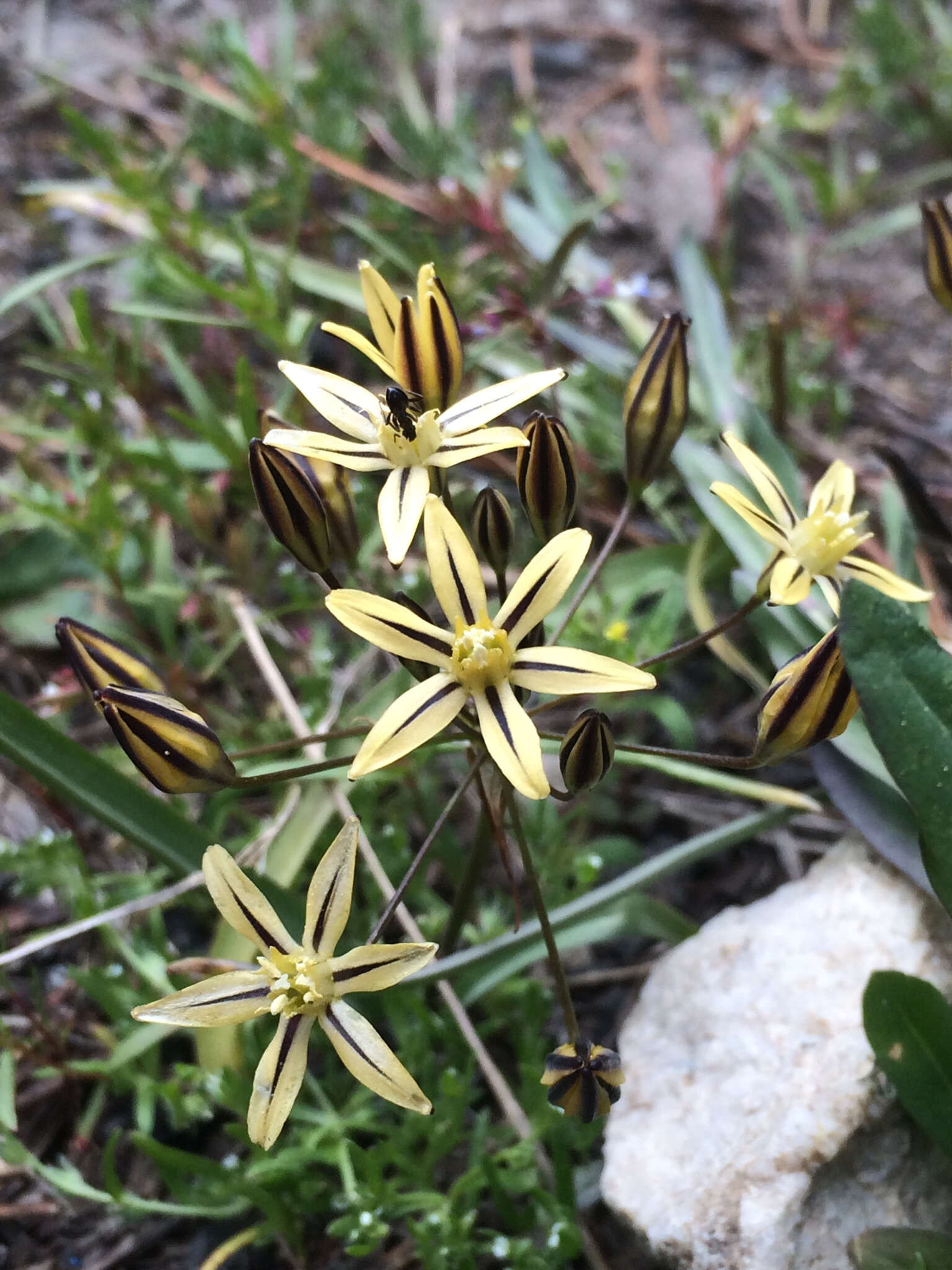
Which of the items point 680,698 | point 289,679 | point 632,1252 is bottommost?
point 632,1252

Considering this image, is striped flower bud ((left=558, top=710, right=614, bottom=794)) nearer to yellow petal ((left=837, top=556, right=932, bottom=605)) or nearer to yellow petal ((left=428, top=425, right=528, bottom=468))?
yellow petal ((left=428, top=425, right=528, bottom=468))

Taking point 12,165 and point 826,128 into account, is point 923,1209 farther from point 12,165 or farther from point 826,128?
point 12,165

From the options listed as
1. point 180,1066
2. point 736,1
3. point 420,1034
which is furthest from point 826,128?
point 180,1066

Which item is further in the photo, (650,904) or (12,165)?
(12,165)

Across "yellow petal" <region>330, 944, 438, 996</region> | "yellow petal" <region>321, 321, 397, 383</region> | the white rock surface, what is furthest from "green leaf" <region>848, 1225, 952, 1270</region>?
"yellow petal" <region>321, 321, 397, 383</region>

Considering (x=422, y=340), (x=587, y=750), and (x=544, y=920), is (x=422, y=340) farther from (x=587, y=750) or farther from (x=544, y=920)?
(x=544, y=920)

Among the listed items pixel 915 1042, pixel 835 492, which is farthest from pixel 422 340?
pixel 915 1042

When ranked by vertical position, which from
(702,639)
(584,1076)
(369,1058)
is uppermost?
(702,639)
